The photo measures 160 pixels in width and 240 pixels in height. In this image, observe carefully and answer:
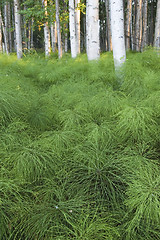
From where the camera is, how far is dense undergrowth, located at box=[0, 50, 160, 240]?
1.41m

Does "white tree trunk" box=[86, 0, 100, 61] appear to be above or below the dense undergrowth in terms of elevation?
above

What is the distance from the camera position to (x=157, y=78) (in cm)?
366

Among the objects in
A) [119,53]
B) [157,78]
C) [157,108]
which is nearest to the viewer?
[157,108]

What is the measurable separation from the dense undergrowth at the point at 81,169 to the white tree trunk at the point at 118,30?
3.71 ft

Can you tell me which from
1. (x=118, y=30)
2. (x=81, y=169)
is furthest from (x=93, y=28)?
(x=81, y=169)

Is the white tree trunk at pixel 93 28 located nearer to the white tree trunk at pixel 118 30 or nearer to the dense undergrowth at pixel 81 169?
the white tree trunk at pixel 118 30

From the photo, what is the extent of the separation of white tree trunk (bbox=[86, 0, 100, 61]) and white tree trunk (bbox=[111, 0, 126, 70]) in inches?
43.2

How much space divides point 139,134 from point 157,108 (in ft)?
1.93

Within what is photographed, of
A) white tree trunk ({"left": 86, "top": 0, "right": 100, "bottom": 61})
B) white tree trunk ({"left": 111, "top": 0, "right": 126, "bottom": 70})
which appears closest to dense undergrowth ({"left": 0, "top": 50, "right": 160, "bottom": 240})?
white tree trunk ({"left": 111, "top": 0, "right": 126, "bottom": 70})

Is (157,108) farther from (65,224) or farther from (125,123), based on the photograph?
(65,224)

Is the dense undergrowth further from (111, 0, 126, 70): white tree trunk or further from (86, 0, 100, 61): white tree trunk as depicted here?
(86, 0, 100, 61): white tree trunk

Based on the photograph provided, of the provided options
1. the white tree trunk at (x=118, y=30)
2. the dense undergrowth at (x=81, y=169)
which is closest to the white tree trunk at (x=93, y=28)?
the white tree trunk at (x=118, y=30)

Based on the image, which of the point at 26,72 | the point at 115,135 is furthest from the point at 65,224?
the point at 26,72

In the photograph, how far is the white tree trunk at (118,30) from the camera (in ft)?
14.2
